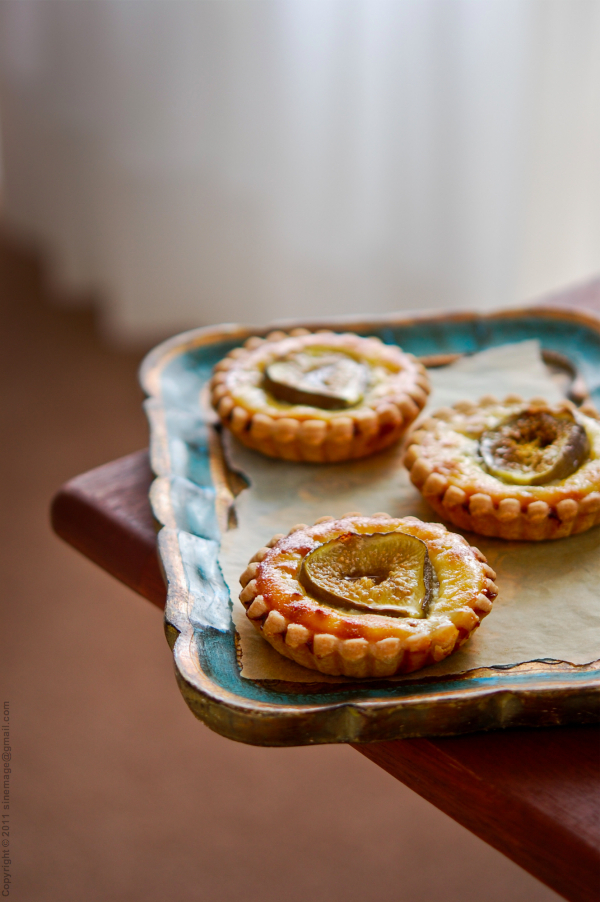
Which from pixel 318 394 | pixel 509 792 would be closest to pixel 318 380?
pixel 318 394

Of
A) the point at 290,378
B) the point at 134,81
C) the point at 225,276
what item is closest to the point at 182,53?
the point at 134,81

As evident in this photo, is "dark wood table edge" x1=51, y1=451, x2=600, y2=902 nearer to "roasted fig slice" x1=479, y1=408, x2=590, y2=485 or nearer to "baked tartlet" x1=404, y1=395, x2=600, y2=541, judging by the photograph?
"baked tartlet" x1=404, y1=395, x2=600, y2=541

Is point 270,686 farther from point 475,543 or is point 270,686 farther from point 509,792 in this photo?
point 475,543

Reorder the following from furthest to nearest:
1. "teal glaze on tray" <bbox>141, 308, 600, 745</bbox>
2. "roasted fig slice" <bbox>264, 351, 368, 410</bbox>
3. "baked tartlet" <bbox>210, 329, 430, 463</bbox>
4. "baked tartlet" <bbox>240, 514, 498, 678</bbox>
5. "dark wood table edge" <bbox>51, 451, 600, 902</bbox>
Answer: "roasted fig slice" <bbox>264, 351, 368, 410</bbox>, "baked tartlet" <bbox>210, 329, 430, 463</bbox>, "baked tartlet" <bbox>240, 514, 498, 678</bbox>, "teal glaze on tray" <bbox>141, 308, 600, 745</bbox>, "dark wood table edge" <bbox>51, 451, 600, 902</bbox>

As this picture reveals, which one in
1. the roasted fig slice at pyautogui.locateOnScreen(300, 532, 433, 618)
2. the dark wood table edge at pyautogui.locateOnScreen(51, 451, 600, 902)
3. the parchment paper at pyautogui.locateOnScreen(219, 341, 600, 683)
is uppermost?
the roasted fig slice at pyautogui.locateOnScreen(300, 532, 433, 618)

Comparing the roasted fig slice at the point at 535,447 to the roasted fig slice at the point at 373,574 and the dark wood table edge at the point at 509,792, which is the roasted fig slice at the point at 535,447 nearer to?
the roasted fig slice at the point at 373,574

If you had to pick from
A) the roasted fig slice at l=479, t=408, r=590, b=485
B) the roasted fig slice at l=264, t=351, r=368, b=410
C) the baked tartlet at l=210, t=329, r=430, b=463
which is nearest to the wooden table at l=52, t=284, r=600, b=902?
the roasted fig slice at l=479, t=408, r=590, b=485
